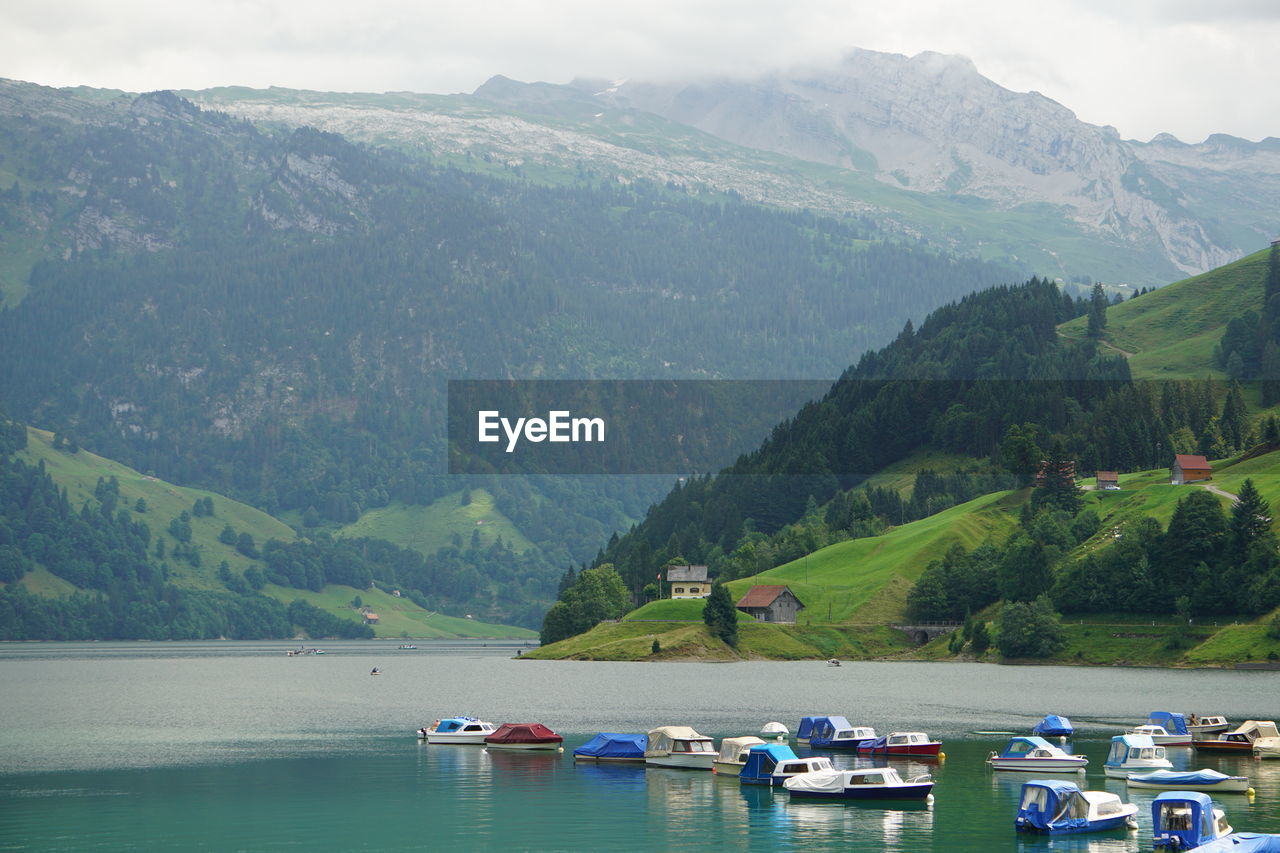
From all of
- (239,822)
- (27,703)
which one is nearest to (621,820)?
(239,822)

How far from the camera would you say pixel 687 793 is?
342ft

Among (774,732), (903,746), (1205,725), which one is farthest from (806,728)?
(1205,725)

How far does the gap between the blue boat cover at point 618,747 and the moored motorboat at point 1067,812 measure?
3803cm

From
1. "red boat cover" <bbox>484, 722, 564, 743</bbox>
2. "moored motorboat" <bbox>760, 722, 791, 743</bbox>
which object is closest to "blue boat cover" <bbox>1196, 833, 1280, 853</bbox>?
"moored motorboat" <bbox>760, 722, 791, 743</bbox>

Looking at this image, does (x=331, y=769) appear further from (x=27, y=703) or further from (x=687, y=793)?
→ (x=27, y=703)

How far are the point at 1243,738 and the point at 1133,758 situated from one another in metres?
17.7

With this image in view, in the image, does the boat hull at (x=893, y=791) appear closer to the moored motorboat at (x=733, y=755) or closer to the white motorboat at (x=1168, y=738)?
the moored motorboat at (x=733, y=755)

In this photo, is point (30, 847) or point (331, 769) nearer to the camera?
point (30, 847)

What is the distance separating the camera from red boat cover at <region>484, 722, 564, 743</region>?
129 m

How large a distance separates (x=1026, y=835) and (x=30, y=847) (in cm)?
5160

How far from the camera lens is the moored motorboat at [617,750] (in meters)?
120

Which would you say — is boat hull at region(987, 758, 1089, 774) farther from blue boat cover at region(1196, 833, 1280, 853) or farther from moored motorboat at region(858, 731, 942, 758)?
blue boat cover at region(1196, 833, 1280, 853)

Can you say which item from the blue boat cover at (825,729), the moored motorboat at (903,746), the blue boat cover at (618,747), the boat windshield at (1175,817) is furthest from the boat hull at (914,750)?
the boat windshield at (1175,817)

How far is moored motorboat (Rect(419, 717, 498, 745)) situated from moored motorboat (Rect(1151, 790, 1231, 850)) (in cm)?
6615
